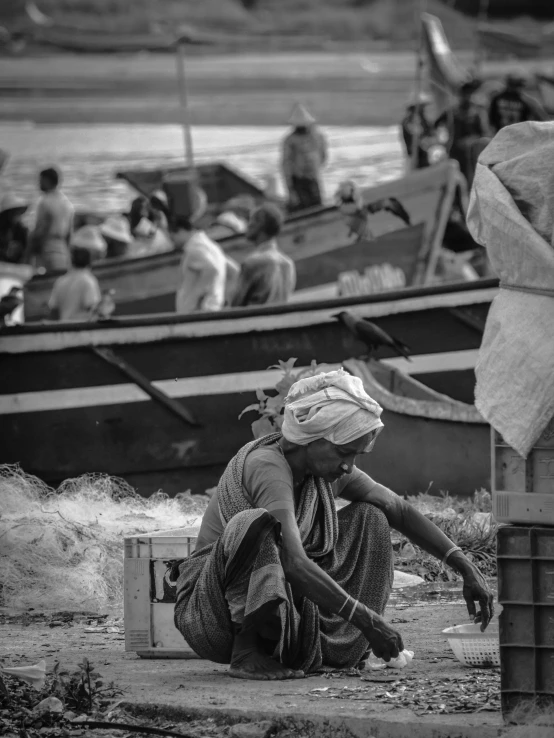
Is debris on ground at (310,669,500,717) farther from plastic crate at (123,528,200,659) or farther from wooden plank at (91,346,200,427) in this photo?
wooden plank at (91,346,200,427)

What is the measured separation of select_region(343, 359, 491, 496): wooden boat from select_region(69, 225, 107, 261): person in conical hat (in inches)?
272

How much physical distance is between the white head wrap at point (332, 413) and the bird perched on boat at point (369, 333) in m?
4.01

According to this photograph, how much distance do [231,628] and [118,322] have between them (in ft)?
15.5

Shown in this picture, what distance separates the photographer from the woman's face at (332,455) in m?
4.23

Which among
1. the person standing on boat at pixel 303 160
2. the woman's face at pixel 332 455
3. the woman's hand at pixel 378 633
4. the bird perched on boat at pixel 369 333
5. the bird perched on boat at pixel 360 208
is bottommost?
the woman's hand at pixel 378 633

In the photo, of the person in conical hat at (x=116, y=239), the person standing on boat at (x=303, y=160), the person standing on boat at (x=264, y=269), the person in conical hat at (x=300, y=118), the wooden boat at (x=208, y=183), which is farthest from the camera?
→ the wooden boat at (x=208, y=183)

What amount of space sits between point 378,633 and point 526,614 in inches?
17.3

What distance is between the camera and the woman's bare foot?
4.29 m

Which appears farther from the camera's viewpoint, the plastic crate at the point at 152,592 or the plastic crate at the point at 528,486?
the plastic crate at the point at 152,592

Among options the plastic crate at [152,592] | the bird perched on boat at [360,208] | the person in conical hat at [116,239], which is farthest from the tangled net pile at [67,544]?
the person in conical hat at [116,239]

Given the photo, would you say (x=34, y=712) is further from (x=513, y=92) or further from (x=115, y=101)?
(x=115, y=101)

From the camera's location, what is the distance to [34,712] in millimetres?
4020

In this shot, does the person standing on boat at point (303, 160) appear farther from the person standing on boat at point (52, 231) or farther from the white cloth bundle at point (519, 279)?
the white cloth bundle at point (519, 279)

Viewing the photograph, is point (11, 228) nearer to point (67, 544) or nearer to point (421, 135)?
point (421, 135)
